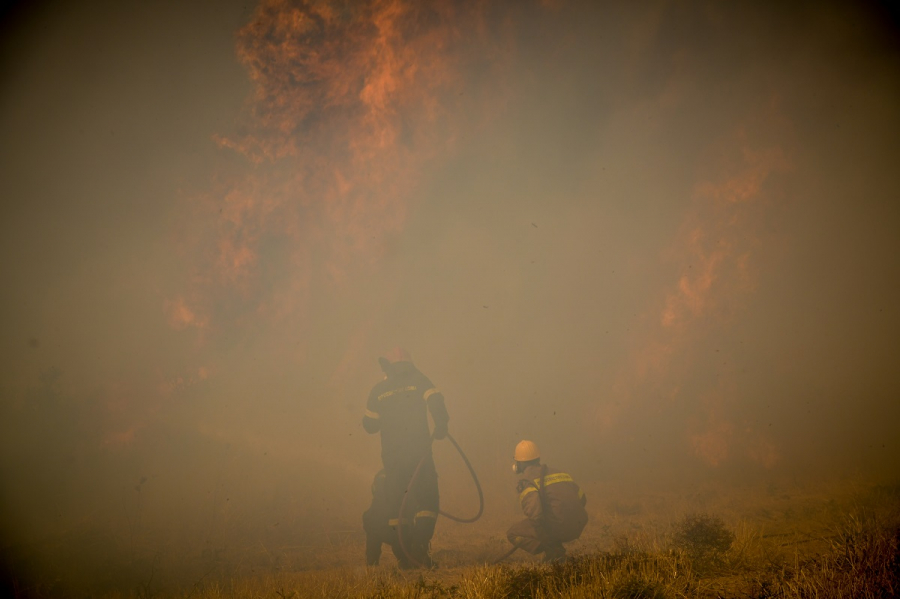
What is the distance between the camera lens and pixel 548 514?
531 centimetres

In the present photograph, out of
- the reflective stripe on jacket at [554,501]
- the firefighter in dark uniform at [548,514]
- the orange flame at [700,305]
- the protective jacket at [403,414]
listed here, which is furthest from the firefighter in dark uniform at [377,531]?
the orange flame at [700,305]

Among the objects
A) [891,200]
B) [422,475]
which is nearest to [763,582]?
[422,475]

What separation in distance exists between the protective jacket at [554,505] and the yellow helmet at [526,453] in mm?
598

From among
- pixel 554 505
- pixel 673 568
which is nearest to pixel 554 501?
pixel 554 505

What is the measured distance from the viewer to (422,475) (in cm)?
602

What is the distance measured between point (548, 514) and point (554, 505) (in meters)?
0.16

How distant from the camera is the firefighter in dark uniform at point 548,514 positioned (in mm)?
5227

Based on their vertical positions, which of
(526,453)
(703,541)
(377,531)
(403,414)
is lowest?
(703,541)

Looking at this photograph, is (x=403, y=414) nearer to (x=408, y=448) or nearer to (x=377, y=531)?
(x=408, y=448)

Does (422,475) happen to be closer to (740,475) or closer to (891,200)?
(740,475)

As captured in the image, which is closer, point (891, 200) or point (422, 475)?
point (422, 475)

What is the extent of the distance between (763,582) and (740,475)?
41.1 ft

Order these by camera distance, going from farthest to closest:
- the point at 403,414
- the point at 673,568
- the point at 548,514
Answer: the point at 403,414 < the point at 548,514 < the point at 673,568

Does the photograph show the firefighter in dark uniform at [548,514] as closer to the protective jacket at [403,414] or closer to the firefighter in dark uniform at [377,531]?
the protective jacket at [403,414]
